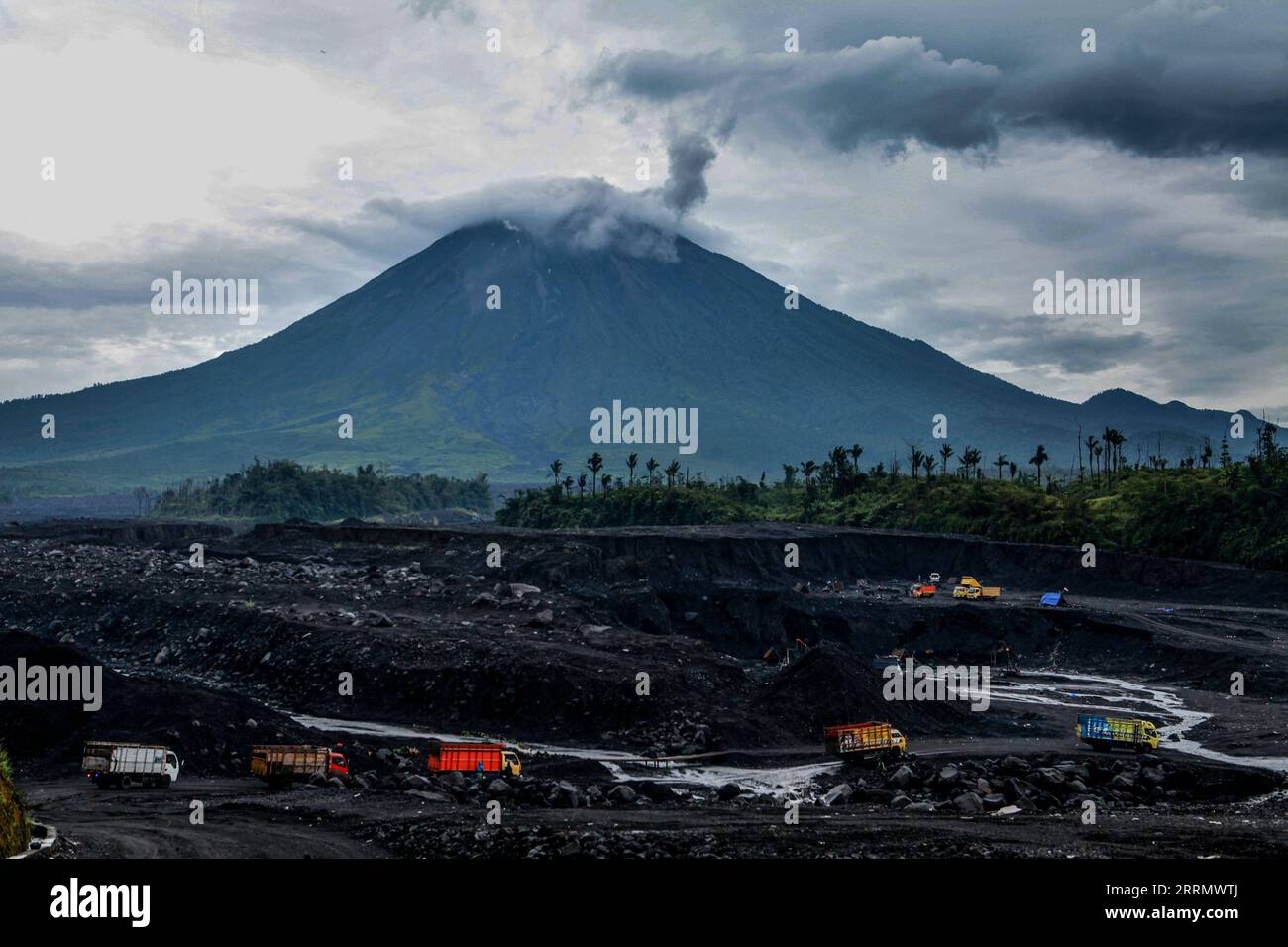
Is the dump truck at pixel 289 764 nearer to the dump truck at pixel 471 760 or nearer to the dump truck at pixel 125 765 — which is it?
the dump truck at pixel 125 765

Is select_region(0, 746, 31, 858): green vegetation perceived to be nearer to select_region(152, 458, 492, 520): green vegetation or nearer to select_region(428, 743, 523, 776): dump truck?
select_region(428, 743, 523, 776): dump truck

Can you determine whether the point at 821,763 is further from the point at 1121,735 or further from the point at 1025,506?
the point at 1025,506

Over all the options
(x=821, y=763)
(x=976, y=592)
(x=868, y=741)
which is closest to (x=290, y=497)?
(x=976, y=592)

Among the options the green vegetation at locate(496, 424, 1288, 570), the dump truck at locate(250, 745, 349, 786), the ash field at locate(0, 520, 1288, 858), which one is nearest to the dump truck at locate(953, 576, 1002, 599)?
the ash field at locate(0, 520, 1288, 858)

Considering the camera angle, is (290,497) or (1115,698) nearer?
(1115,698)

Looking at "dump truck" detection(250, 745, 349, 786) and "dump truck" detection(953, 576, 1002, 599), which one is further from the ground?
"dump truck" detection(953, 576, 1002, 599)

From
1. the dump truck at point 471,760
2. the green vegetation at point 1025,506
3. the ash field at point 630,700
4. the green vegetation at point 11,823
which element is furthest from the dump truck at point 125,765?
the green vegetation at point 1025,506

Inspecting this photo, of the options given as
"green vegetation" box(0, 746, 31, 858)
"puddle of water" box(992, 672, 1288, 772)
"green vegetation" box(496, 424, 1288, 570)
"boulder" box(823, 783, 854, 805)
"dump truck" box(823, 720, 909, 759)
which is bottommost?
"puddle of water" box(992, 672, 1288, 772)
